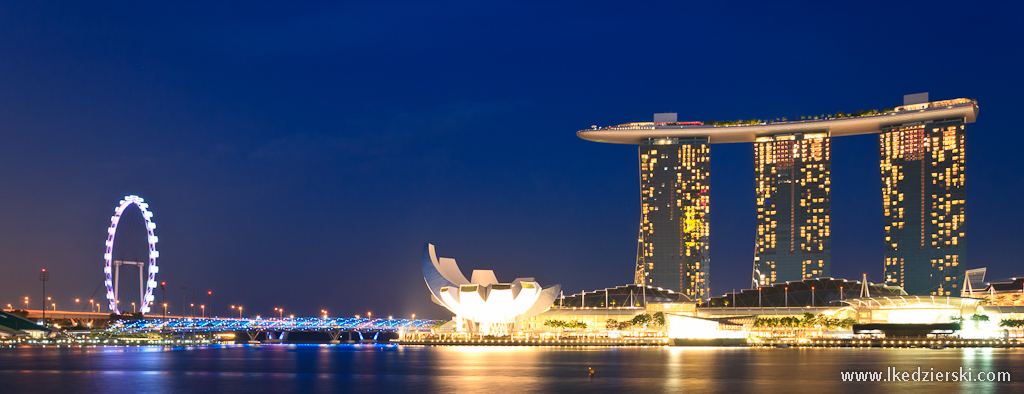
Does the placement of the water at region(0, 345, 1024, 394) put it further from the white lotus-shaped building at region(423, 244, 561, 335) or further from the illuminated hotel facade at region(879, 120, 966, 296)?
the illuminated hotel facade at region(879, 120, 966, 296)

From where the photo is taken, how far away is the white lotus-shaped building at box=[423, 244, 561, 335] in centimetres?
14388

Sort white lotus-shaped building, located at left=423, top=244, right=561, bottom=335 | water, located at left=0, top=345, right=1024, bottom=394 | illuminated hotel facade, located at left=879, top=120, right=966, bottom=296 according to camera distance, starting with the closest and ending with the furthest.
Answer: water, located at left=0, top=345, right=1024, bottom=394 < white lotus-shaped building, located at left=423, top=244, right=561, bottom=335 < illuminated hotel facade, located at left=879, top=120, right=966, bottom=296

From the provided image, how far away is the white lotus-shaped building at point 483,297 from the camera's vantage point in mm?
143875

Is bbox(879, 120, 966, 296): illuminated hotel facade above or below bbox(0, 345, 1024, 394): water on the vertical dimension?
above

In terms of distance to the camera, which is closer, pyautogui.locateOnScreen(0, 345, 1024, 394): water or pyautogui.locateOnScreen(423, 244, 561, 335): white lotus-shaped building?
pyautogui.locateOnScreen(0, 345, 1024, 394): water

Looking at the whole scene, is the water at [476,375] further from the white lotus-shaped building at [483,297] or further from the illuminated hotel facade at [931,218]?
the illuminated hotel facade at [931,218]

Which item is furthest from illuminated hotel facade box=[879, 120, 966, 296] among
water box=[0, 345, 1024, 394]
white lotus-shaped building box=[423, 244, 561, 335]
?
water box=[0, 345, 1024, 394]

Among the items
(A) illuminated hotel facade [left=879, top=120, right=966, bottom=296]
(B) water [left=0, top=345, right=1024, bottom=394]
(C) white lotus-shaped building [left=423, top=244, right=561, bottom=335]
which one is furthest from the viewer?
(A) illuminated hotel facade [left=879, top=120, right=966, bottom=296]

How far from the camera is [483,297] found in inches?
5773

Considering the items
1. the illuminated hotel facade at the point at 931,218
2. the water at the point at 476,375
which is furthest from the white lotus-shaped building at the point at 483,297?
the illuminated hotel facade at the point at 931,218

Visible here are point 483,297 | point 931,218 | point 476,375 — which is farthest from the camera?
point 931,218

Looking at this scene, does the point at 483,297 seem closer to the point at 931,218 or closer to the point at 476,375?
the point at 476,375

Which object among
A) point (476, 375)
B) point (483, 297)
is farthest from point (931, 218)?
point (476, 375)

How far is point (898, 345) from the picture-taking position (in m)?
130
